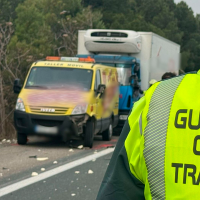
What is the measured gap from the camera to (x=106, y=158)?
10.8 metres

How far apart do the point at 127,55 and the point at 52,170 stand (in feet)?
34.0

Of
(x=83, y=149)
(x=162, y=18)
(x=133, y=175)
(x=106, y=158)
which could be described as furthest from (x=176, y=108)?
(x=162, y=18)

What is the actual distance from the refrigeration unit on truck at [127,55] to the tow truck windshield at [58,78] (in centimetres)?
392

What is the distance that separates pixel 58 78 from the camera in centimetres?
1316

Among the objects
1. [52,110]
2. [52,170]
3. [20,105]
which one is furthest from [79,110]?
[52,170]

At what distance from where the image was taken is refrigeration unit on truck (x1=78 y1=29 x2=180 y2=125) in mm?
17328

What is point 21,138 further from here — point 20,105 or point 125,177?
point 125,177

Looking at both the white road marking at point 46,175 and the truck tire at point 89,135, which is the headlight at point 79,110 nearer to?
the truck tire at point 89,135

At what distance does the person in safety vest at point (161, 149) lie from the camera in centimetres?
180

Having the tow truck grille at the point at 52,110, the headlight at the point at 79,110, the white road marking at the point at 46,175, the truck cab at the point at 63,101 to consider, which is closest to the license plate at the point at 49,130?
the truck cab at the point at 63,101

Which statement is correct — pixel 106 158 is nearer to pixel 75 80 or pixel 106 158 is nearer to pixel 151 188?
pixel 75 80

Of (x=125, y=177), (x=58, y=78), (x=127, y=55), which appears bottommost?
(x=127, y=55)

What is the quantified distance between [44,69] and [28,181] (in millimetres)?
5650

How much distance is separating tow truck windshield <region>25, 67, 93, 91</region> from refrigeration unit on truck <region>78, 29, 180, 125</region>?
392 centimetres
